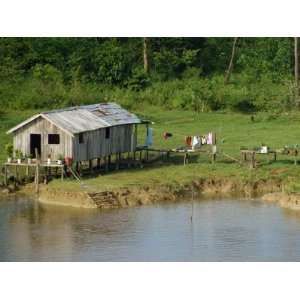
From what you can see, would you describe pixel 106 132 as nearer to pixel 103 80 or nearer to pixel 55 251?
pixel 55 251

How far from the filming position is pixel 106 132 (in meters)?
46.9

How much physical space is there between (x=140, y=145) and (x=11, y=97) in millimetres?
12028

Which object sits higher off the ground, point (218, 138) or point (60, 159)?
point (218, 138)

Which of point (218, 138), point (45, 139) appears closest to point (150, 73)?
point (218, 138)

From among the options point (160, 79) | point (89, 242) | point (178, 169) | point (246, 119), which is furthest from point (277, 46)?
point (89, 242)

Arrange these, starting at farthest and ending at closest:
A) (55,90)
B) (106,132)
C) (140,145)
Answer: (55,90) → (140,145) → (106,132)

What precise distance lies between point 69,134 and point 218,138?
9.94 m

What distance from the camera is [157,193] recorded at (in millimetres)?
43406

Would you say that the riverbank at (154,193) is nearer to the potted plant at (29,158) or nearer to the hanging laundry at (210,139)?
the potted plant at (29,158)

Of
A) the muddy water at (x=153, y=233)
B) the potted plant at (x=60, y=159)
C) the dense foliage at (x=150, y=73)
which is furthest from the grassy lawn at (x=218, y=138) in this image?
the dense foliage at (x=150, y=73)

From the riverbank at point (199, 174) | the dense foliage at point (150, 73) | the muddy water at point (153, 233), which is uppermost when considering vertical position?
the dense foliage at point (150, 73)

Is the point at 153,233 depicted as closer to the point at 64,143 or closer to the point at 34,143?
the point at 64,143

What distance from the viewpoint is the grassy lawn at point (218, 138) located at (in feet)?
147

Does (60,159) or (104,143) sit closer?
(60,159)
